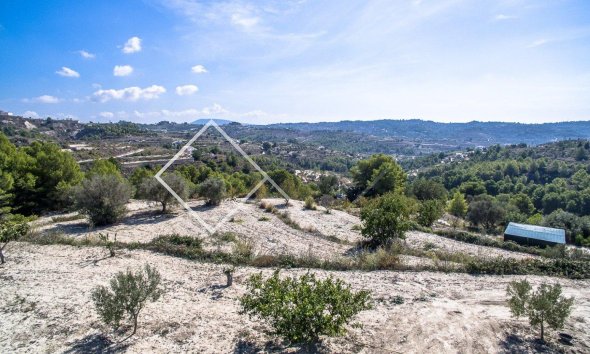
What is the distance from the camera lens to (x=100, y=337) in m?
7.14

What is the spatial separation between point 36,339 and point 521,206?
58101 mm

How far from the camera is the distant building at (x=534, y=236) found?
19.9 m

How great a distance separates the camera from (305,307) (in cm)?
616

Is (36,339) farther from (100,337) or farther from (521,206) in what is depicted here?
(521,206)

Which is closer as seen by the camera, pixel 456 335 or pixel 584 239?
pixel 456 335

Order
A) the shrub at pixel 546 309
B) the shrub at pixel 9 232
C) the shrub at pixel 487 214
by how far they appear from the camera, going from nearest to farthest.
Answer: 1. the shrub at pixel 546 309
2. the shrub at pixel 9 232
3. the shrub at pixel 487 214

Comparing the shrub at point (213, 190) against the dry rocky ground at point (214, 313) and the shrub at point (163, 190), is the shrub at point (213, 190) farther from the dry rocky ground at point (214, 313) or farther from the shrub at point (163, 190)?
the dry rocky ground at point (214, 313)

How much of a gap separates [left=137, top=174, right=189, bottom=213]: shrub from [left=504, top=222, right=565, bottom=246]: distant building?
802 inches

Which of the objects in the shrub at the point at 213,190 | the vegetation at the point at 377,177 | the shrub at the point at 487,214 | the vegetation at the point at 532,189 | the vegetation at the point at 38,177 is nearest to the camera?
the vegetation at the point at 38,177

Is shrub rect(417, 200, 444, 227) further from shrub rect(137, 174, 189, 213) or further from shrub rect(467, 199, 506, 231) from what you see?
shrub rect(137, 174, 189, 213)

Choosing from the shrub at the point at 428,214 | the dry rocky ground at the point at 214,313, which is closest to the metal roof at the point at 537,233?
the shrub at the point at 428,214

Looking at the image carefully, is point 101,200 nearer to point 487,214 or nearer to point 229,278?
point 229,278

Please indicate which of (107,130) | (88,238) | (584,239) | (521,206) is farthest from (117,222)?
(107,130)

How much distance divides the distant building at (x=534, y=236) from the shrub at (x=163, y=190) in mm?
20375
